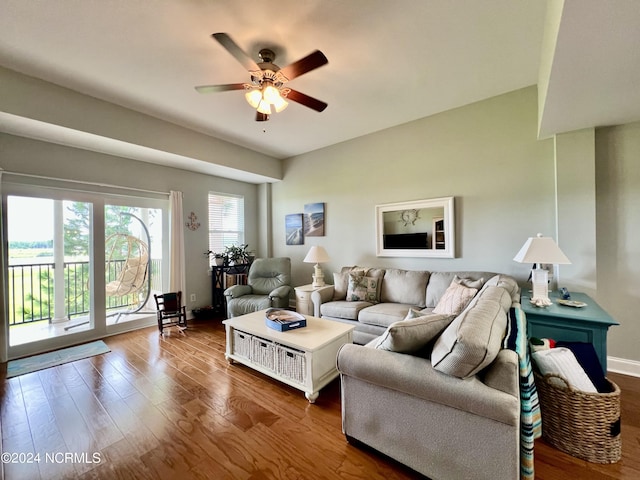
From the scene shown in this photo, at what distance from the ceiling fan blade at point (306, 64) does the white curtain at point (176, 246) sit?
3039 millimetres

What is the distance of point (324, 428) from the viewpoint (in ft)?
5.91

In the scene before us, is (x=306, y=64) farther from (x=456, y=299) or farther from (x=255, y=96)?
(x=456, y=299)

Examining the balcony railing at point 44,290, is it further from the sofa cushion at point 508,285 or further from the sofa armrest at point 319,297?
the sofa cushion at point 508,285

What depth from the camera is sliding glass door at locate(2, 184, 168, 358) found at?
3.00m

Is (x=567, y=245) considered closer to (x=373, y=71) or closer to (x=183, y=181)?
(x=373, y=71)

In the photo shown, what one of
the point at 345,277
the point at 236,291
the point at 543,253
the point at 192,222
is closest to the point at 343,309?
the point at 345,277

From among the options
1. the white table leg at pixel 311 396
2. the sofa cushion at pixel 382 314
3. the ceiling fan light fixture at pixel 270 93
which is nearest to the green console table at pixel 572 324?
the sofa cushion at pixel 382 314

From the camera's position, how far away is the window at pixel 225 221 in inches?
189

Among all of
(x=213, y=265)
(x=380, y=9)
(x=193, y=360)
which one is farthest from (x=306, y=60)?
(x=213, y=265)

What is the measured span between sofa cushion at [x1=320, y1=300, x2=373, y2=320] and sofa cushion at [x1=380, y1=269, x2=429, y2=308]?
0.31 meters

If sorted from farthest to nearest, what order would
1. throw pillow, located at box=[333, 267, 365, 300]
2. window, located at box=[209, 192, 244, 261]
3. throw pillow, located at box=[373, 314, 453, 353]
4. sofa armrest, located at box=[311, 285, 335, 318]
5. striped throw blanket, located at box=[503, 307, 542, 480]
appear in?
window, located at box=[209, 192, 244, 261], throw pillow, located at box=[333, 267, 365, 300], sofa armrest, located at box=[311, 285, 335, 318], throw pillow, located at box=[373, 314, 453, 353], striped throw blanket, located at box=[503, 307, 542, 480]

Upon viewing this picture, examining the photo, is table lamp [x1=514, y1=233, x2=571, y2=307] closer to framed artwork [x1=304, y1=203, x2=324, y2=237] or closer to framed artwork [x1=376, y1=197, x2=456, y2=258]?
framed artwork [x1=376, y1=197, x2=456, y2=258]

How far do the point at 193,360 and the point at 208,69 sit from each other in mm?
2914

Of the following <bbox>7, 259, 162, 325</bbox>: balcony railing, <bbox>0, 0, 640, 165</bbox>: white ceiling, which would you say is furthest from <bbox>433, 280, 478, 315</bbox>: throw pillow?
<bbox>7, 259, 162, 325</bbox>: balcony railing
